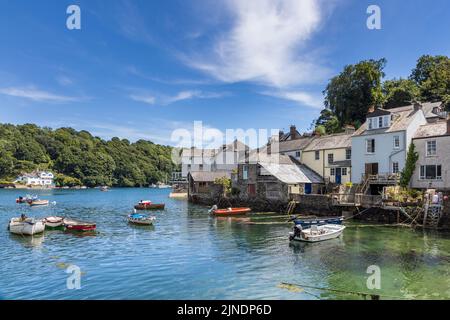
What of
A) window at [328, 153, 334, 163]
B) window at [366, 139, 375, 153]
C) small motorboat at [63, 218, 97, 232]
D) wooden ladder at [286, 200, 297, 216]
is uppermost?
window at [366, 139, 375, 153]

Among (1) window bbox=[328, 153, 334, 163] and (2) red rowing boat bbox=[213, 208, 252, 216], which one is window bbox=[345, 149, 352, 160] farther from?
(2) red rowing boat bbox=[213, 208, 252, 216]

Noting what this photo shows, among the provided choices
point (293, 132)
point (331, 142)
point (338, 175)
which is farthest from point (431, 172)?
point (293, 132)

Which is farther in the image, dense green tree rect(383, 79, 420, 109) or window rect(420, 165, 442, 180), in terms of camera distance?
dense green tree rect(383, 79, 420, 109)

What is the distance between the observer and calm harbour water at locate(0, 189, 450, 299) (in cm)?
1855

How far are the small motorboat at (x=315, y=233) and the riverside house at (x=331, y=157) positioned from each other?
22.9 meters

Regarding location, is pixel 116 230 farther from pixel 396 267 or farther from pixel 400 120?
pixel 400 120

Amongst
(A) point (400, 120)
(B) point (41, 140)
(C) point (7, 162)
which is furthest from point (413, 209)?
(B) point (41, 140)

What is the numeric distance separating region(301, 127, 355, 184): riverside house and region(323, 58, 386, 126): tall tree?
2429 cm

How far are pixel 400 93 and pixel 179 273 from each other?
7544 cm

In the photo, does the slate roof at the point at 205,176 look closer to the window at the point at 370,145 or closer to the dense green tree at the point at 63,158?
the window at the point at 370,145

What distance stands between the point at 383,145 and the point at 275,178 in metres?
16.5

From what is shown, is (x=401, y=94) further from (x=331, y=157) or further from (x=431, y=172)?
(x=431, y=172)

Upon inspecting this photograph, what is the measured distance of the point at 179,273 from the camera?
71.3 ft

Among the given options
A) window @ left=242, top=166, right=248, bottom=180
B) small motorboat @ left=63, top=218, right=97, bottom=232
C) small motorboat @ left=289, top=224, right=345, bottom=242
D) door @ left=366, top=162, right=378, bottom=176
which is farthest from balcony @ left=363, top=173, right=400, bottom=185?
small motorboat @ left=63, top=218, right=97, bottom=232
